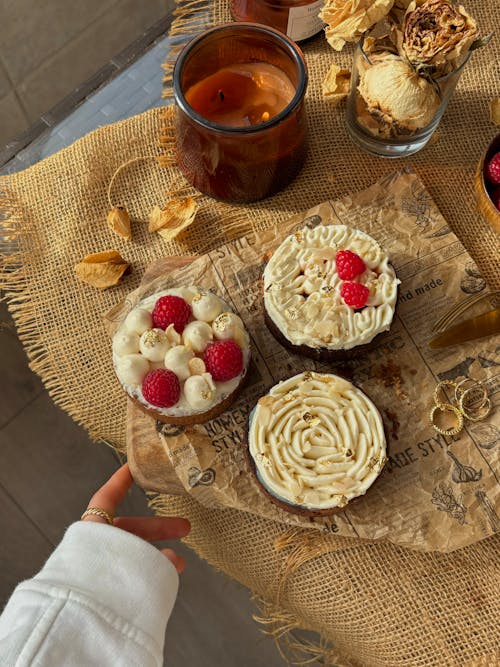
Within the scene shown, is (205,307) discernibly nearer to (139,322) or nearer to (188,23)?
(139,322)

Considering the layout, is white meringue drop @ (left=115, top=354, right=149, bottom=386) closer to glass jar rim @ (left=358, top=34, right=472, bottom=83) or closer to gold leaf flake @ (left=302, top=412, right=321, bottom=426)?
gold leaf flake @ (left=302, top=412, right=321, bottom=426)

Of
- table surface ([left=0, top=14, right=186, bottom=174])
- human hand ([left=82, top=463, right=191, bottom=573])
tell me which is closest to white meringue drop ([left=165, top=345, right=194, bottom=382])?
human hand ([left=82, top=463, right=191, bottom=573])

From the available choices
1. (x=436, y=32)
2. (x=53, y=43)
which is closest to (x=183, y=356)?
(x=436, y=32)

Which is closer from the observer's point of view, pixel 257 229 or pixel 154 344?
pixel 154 344

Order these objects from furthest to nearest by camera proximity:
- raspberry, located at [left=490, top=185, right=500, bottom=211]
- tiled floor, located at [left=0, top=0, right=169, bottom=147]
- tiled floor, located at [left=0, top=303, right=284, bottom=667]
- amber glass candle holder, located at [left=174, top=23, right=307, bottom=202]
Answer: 1. tiled floor, located at [left=0, top=0, right=169, bottom=147]
2. tiled floor, located at [left=0, top=303, right=284, bottom=667]
3. raspberry, located at [left=490, top=185, right=500, bottom=211]
4. amber glass candle holder, located at [left=174, top=23, right=307, bottom=202]

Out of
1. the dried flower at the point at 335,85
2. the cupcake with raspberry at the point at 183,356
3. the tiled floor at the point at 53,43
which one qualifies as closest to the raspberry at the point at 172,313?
the cupcake with raspberry at the point at 183,356

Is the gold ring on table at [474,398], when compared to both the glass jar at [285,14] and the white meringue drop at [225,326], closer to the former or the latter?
the white meringue drop at [225,326]
